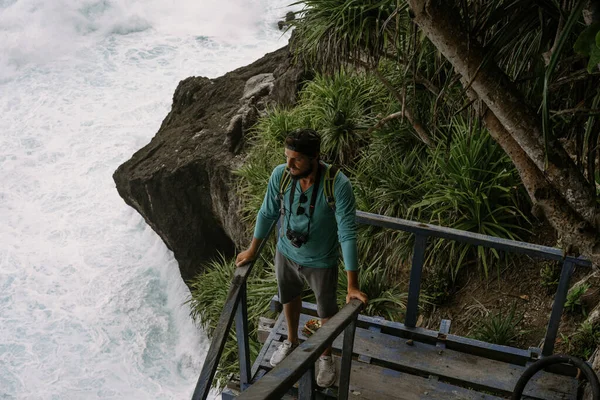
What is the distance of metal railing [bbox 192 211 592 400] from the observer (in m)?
1.85

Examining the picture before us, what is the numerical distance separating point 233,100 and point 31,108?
10571 millimetres

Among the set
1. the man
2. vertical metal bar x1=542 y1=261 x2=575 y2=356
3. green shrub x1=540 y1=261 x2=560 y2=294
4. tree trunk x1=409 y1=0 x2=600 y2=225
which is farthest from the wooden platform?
green shrub x1=540 y1=261 x2=560 y2=294

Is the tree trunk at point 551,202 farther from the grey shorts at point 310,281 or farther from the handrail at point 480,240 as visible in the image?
the grey shorts at point 310,281

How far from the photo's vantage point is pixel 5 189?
16781 mm

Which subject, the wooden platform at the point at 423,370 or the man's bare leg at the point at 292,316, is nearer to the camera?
the wooden platform at the point at 423,370

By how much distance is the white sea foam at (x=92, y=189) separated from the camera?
11.0m

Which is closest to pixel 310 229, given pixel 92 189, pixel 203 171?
pixel 203 171

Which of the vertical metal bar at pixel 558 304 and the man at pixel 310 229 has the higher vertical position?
the man at pixel 310 229

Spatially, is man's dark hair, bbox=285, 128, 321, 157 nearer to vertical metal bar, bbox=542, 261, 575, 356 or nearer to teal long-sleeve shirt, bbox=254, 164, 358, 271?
teal long-sleeve shirt, bbox=254, 164, 358, 271

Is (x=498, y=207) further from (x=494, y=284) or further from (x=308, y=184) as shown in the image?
(x=308, y=184)

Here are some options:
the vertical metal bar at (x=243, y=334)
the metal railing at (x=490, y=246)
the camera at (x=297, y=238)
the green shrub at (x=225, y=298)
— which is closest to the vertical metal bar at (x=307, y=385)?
the vertical metal bar at (x=243, y=334)

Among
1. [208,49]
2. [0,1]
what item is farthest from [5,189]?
[0,1]

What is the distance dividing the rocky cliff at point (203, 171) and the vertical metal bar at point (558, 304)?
17.5 ft

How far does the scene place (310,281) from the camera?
3469 mm
